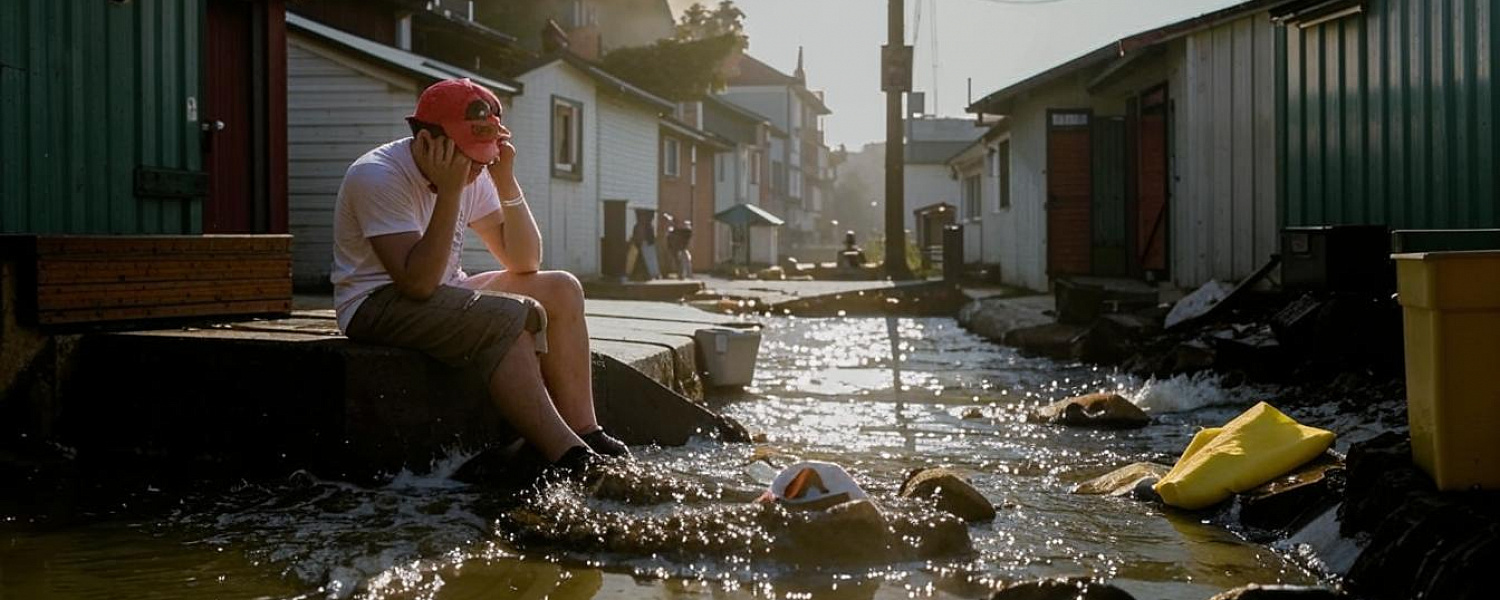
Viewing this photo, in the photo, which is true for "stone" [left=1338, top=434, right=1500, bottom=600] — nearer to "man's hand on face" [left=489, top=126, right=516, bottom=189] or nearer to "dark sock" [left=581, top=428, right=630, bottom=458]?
"dark sock" [left=581, top=428, right=630, bottom=458]

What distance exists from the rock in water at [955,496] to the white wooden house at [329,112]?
12672 millimetres

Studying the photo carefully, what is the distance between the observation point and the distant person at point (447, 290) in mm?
4531

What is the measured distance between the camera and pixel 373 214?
14.9ft

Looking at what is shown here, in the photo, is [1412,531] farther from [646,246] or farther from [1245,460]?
[646,246]

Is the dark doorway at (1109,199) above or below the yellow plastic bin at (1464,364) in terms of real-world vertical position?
above

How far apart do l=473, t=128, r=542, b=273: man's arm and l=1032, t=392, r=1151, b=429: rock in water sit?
3.11m

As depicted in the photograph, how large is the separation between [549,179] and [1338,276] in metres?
17.0

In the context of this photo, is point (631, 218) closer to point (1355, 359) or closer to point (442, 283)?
point (1355, 359)

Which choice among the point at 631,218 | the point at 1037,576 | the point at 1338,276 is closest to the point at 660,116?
the point at 631,218

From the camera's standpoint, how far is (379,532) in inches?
156

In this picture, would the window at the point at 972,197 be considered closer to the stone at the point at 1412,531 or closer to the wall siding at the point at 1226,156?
the wall siding at the point at 1226,156

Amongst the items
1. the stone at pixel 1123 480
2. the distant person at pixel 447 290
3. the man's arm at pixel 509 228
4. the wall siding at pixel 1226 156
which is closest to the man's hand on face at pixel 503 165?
the man's arm at pixel 509 228

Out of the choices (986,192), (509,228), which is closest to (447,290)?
(509,228)

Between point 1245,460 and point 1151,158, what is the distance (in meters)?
12.4
